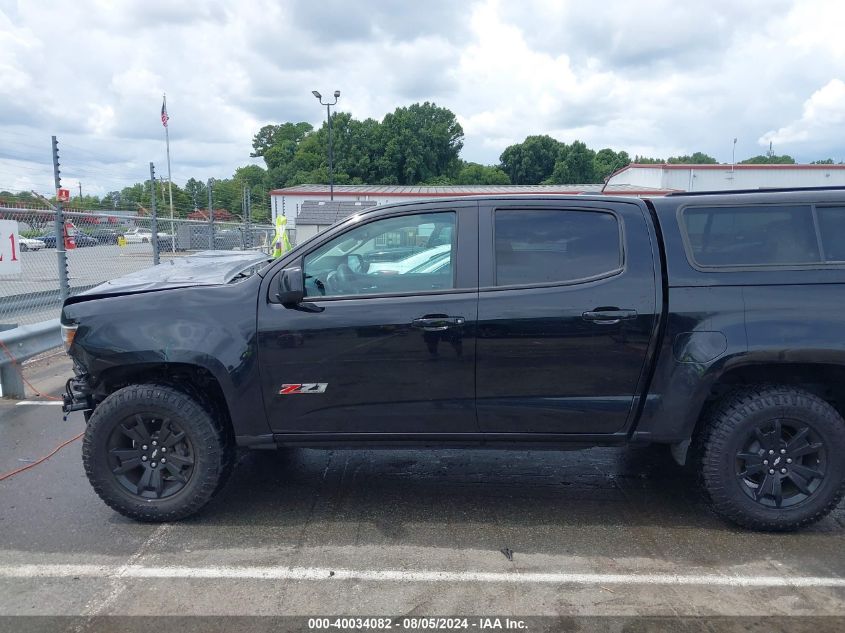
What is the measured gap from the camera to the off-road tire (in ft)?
11.9

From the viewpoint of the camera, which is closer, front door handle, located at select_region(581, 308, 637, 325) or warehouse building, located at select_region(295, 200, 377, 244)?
front door handle, located at select_region(581, 308, 637, 325)

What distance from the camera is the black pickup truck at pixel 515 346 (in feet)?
11.4

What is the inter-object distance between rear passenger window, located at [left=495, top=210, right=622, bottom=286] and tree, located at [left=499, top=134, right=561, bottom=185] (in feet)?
275

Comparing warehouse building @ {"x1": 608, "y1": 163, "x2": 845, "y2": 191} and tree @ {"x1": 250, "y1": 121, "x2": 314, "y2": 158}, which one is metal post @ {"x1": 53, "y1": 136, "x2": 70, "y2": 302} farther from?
tree @ {"x1": 250, "y1": 121, "x2": 314, "y2": 158}

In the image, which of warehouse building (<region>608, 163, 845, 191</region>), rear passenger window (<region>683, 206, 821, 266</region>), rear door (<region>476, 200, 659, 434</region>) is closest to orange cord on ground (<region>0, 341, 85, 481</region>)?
rear door (<region>476, 200, 659, 434</region>)

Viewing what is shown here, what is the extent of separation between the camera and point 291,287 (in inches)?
136

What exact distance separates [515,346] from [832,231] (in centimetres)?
195

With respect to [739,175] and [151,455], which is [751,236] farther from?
[739,175]

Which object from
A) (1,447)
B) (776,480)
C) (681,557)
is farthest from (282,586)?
(1,447)

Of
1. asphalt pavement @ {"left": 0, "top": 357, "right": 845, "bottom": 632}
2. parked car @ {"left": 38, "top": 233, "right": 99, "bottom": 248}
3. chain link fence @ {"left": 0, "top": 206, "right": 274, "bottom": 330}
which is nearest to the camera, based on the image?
asphalt pavement @ {"left": 0, "top": 357, "right": 845, "bottom": 632}

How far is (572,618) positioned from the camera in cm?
286

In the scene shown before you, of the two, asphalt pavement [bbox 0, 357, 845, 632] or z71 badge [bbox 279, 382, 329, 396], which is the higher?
z71 badge [bbox 279, 382, 329, 396]

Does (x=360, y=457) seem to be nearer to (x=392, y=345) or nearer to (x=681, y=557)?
(x=392, y=345)

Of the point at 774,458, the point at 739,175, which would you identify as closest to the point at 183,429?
the point at 774,458
